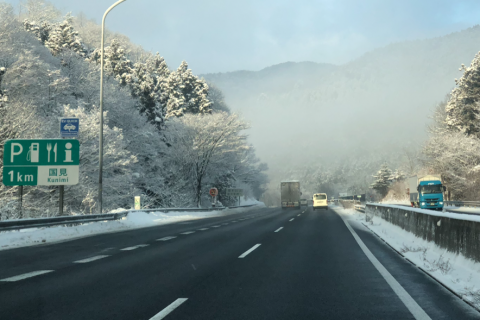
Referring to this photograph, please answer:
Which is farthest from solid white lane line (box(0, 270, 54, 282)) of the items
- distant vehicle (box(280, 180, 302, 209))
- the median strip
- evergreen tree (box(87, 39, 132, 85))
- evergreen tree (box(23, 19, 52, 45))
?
evergreen tree (box(23, 19, 52, 45))

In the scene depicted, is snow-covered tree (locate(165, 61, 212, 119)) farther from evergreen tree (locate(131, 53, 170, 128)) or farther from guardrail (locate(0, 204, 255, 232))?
guardrail (locate(0, 204, 255, 232))

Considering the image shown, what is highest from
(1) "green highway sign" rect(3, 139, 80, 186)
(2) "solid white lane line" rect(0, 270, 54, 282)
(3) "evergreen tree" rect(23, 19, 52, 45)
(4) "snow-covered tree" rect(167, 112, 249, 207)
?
(3) "evergreen tree" rect(23, 19, 52, 45)

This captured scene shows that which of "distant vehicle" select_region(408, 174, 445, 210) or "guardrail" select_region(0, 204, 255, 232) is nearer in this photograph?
"guardrail" select_region(0, 204, 255, 232)

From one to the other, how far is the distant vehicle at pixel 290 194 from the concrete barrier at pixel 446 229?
128ft

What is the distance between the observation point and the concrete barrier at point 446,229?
763 centimetres

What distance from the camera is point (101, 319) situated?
4.90 m

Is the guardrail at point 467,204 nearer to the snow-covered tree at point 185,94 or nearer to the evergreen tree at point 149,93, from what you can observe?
the snow-covered tree at point 185,94

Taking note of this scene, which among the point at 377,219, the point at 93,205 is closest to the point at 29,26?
the point at 93,205

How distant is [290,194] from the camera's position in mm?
55000

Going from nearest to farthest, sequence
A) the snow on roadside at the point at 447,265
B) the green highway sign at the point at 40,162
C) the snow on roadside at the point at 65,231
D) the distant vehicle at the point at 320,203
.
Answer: the snow on roadside at the point at 447,265, the snow on roadside at the point at 65,231, the green highway sign at the point at 40,162, the distant vehicle at the point at 320,203

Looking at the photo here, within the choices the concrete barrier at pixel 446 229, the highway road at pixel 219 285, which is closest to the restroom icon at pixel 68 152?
the highway road at pixel 219 285

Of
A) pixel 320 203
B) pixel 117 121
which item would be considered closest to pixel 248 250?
pixel 117 121

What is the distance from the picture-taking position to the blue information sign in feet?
64.1

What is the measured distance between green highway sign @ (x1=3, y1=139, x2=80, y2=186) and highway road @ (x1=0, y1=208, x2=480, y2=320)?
772 centimetres
